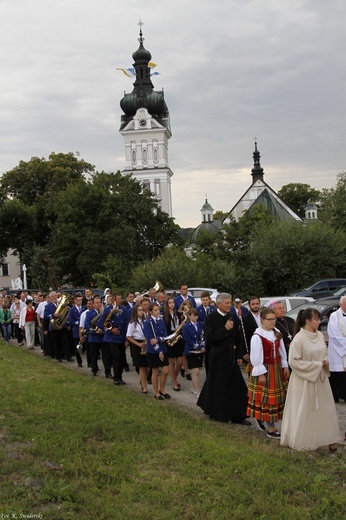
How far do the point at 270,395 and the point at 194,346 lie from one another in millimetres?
3273

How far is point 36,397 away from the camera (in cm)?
977

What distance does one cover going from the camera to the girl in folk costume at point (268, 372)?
7.93 m

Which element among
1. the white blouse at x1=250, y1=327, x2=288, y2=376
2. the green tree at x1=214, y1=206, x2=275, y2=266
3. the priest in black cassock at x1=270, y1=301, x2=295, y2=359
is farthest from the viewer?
the green tree at x1=214, y1=206, x2=275, y2=266

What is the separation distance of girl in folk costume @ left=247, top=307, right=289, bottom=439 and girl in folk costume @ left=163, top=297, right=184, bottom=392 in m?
3.92

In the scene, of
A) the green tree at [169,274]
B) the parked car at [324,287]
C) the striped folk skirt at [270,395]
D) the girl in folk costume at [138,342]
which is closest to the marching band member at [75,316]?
the girl in folk costume at [138,342]

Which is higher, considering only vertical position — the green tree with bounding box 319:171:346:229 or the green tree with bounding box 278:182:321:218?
the green tree with bounding box 278:182:321:218

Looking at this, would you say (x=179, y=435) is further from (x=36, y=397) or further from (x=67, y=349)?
(x=67, y=349)

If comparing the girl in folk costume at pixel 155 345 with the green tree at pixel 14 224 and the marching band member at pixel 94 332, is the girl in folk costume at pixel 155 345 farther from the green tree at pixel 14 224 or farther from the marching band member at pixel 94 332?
the green tree at pixel 14 224

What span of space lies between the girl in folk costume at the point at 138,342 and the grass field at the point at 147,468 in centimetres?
201

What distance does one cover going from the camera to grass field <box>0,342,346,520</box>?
18.1 ft

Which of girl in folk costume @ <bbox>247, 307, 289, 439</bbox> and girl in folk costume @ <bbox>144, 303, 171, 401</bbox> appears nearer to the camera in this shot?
girl in folk costume @ <bbox>247, 307, 289, 439</bbox>

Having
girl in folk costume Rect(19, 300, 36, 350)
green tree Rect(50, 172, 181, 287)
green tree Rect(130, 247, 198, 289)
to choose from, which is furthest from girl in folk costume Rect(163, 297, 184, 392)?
green tree Rect(50, 172, 181, 287)

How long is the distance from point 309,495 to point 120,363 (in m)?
7.19

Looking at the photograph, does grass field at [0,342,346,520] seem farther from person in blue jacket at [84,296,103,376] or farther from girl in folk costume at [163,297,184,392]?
person in blue jacket at [84,296,103,376]
